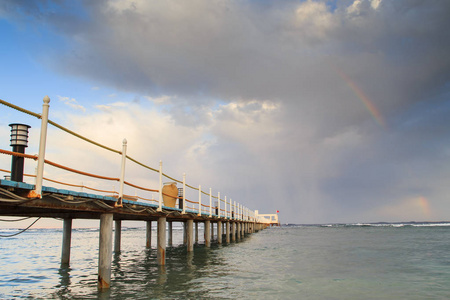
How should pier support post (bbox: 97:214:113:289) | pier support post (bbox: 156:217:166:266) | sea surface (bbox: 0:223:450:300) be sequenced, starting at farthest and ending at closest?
pier support post (bbox: 156:217:166:266) < sea surface (bbox: 0:223:450:300) < pier support post (bbox: 97:214:113:289)

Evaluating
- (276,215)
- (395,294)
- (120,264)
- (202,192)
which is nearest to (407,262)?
(395,294)

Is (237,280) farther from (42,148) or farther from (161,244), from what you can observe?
(42,148)

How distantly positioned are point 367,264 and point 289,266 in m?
4.07

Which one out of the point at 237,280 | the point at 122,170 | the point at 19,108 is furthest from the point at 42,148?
the point at 237,280

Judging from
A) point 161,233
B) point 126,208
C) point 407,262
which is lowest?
point 407,262

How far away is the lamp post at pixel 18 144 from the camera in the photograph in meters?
6.52

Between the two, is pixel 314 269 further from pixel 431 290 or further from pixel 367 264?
pixel 431 290

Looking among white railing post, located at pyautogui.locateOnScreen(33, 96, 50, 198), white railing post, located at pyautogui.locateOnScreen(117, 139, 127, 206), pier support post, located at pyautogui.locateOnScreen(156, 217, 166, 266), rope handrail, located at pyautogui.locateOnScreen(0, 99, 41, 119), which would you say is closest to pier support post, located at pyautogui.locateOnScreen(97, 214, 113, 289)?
white railing post, located at pyautogui.locateOnScreen(117, 139, 127, 206)

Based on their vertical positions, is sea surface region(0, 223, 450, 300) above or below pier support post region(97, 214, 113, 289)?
below

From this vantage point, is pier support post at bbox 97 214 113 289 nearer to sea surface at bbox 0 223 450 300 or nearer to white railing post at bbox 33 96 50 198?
sea surface at bbox 0 223 450 300

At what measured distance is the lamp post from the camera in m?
6.52

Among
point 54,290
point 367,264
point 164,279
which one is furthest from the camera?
point 367,264

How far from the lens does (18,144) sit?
681 cm

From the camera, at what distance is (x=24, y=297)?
30.0 ft
